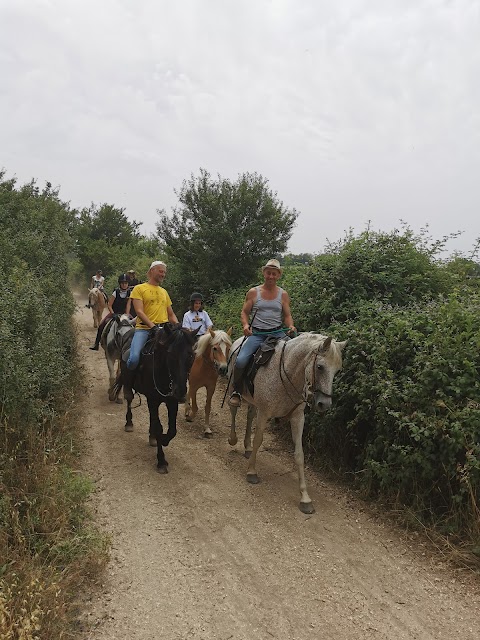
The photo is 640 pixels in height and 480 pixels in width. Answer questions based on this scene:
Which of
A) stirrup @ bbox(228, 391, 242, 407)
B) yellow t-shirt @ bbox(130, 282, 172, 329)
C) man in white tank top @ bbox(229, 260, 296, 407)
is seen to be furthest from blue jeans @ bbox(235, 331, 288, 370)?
yellow t-shirt @ bbox(130, 282, 172, 329)

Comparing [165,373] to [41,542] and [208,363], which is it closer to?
[208,363]

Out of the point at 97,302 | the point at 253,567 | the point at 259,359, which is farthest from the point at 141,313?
the point at 97,302

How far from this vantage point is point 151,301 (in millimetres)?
6617

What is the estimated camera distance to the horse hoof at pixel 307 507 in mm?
5086

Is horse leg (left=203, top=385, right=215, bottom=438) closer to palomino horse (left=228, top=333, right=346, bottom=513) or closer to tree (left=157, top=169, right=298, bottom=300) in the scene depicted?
palomino horse (left=228, top=333, right=346, bottom=513)

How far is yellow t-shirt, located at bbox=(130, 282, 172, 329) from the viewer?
6535 millimetres

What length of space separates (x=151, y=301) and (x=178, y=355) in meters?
1.34

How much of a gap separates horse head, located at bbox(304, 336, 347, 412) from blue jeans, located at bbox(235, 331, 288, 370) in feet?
4.48

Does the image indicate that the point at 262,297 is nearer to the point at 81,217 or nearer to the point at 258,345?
the point at 258,345

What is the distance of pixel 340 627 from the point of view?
3.41m

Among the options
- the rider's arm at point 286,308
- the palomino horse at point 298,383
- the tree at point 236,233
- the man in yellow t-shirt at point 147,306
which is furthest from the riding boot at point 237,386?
the tree at point 236,233

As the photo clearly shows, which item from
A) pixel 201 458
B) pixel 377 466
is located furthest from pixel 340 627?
pixel 201 458

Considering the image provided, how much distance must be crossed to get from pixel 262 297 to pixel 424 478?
124 inches

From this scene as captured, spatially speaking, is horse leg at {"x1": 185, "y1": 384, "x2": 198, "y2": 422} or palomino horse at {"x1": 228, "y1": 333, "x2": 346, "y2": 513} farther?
horse leg at {"x1": 185, "y1": 384, "x2": 198, "y2": 422}
